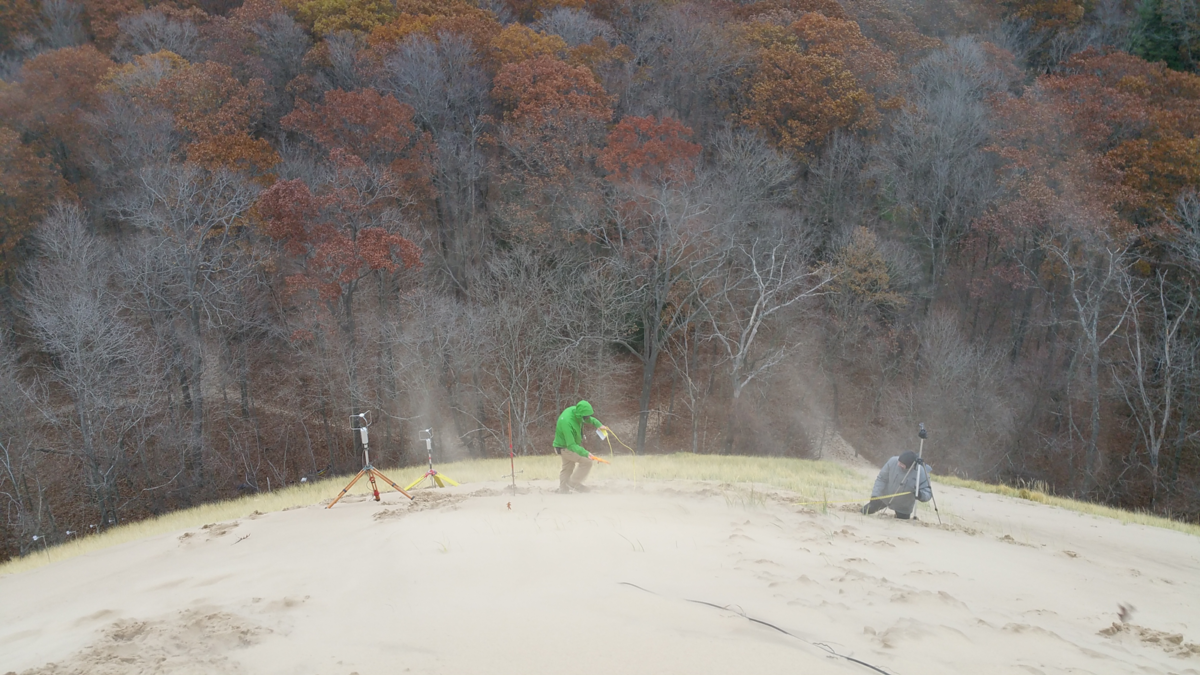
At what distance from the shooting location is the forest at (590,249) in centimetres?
2772

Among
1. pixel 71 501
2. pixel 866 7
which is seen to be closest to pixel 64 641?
pixel 71 501

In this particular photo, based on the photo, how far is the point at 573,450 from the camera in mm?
12102

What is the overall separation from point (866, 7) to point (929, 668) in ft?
138

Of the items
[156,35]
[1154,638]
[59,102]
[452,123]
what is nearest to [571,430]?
[1154,638]

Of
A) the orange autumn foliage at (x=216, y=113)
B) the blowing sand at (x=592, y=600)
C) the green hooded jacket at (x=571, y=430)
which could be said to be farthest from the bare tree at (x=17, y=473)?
the green hooded jacket at (x=571, y=430)

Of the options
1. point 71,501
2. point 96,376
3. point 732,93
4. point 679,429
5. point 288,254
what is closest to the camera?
point 96,376

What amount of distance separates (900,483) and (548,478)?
6.29m

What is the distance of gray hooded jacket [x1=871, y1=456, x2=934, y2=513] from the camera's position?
37.2 ft

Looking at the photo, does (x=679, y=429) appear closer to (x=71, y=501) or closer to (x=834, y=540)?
(x=71, y=501)

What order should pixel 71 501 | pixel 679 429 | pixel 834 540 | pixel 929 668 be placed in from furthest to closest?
pixel 679 429
pixel 71 501
pixel 834 540
pixel 929 668

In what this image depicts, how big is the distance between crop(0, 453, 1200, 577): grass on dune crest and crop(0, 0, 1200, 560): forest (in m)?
9.18

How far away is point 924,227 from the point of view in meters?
34.0

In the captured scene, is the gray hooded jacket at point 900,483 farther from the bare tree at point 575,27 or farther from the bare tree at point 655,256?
the bare tree at point 575,27

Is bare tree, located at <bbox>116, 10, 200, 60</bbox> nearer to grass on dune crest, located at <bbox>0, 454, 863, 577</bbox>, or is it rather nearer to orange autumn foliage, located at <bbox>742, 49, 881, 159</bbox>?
orange autumn foliage, located at <bbox>742, 49, 881, 159</bbox>
